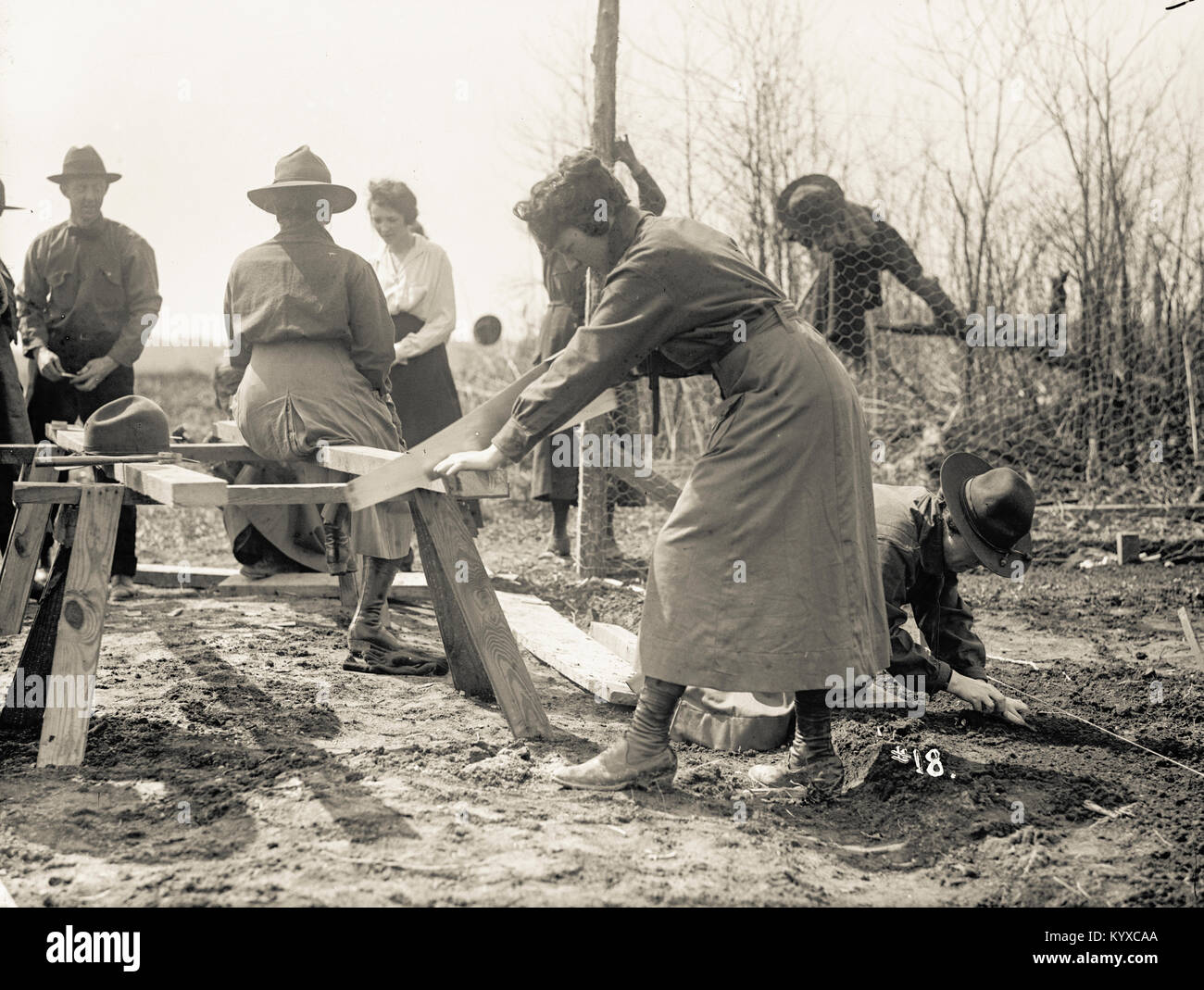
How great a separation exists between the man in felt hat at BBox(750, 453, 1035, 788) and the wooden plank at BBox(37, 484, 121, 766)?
2281 mm

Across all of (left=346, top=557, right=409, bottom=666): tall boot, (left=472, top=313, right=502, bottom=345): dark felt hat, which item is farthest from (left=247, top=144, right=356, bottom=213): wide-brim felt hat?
(left=472, top=313, right=502, bottom=345): dark felt hat

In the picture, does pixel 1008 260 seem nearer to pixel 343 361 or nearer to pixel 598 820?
pixel 343 361

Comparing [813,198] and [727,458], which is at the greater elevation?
[813,198]

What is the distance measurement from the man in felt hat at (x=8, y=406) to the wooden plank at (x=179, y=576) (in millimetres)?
733

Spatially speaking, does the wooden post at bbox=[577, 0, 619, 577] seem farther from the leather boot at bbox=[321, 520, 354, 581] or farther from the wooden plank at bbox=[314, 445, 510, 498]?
the wooden plank at bbox=[314, 445, 510, 498]

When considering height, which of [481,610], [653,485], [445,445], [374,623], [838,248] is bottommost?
[374,623]

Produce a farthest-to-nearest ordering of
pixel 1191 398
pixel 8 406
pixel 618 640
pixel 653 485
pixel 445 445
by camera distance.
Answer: pixel 1191 398 → pixel 653 485 → pixel 8 406 → pixel 618 640 → pixel 445 445

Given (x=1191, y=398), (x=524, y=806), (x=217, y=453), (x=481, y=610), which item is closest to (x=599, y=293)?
(x=217, y=453)

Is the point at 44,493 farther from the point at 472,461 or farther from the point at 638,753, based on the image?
the point at 638,753

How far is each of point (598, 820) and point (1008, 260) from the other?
6881mm

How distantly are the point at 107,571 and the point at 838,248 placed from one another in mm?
5566

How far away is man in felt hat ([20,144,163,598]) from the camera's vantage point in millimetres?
5965

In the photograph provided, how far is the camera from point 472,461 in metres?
3.24

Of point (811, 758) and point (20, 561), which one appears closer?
point (811, 758)
